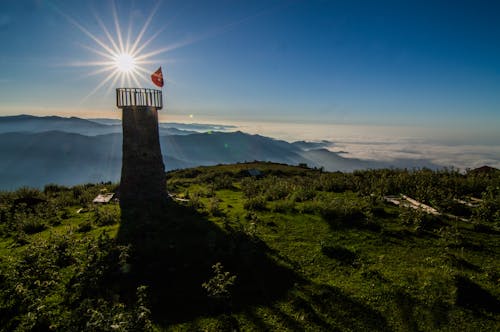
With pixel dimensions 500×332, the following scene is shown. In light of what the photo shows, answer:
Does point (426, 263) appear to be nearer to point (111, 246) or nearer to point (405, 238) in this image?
point (405, 238)

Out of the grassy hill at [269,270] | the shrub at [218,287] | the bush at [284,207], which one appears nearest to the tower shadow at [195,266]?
the grassy hill at [269,270]

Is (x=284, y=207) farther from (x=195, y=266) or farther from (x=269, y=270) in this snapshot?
(x=195, y=266)

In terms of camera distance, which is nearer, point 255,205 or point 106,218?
point 106,218

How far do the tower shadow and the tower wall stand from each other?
492cm

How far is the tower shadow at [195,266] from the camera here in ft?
25.9

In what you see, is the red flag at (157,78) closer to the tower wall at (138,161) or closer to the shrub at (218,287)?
the tower wall at (138,161)

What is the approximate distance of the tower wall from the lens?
18625 millimetres

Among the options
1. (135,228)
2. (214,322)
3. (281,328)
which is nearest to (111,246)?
(135,228)

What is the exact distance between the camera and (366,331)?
21.2ft

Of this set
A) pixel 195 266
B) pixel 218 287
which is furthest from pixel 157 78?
pixel 218 287

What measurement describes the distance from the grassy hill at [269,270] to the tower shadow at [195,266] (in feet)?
0.16

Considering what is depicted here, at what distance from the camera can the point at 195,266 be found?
9.84 metres

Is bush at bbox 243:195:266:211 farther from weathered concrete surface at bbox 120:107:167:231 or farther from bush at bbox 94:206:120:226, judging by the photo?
bush at bbox 94:206:120:226

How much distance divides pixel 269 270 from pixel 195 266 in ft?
9.01
